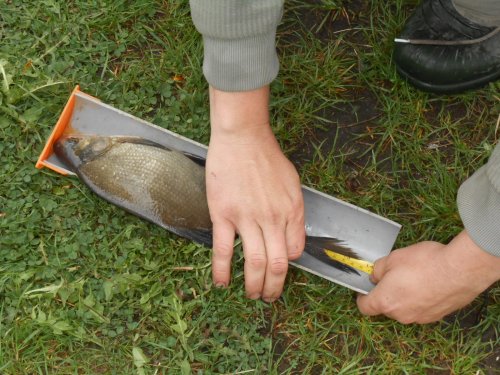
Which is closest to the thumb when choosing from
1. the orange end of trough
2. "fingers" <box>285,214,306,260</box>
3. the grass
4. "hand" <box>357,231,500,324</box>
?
"hand" <box>357,231,500,324</box>

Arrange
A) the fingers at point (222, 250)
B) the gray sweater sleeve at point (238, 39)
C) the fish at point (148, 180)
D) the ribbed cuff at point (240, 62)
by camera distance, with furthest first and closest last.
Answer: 1. the fish at point (148, 180)
2. the fingers at point (222, 250)
3. the ribbed cuff at point (240, 62)
4. the gray sweater sleeve at point (238, 39)

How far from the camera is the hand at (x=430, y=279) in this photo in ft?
6.89

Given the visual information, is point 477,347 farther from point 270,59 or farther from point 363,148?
point 270,59

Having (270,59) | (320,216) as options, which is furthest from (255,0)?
(320,216)

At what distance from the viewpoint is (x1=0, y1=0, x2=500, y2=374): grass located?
249 centimetres

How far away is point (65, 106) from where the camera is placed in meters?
2.59

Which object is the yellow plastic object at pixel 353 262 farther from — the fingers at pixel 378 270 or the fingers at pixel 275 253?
the fingers at pixel 275 253

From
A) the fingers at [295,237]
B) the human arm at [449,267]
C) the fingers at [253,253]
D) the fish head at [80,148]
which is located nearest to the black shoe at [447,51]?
the human arm at [449,267]

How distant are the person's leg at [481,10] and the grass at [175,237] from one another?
0.27 m

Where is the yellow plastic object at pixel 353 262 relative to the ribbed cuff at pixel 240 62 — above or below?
below

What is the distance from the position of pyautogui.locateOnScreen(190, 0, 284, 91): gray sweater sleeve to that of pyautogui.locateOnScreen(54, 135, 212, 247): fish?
49 cm

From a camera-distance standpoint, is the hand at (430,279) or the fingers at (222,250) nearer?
the hand at (430,279)

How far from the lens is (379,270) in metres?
2.43

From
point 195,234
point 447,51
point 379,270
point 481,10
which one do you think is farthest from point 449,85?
point 195,234
